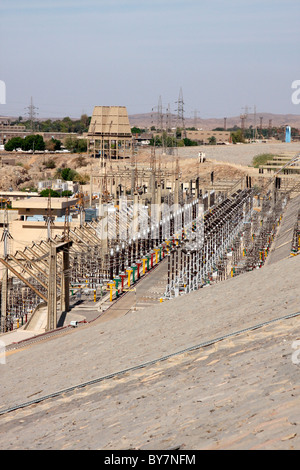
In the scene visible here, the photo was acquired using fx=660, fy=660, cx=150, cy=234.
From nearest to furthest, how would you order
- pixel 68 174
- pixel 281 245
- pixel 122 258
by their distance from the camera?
pixel 122 258 → pixel 281 245 → pixel 68 174

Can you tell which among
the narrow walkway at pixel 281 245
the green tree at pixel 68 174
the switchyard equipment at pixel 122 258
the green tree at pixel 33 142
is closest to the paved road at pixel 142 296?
the switchyard equipment at pixel 122 258

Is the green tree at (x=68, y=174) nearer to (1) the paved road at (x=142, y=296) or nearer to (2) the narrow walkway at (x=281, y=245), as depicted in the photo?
(2) the narrow walkway at (x=281, y=245)

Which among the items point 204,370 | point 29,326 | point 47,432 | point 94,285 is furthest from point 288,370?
point 94,285

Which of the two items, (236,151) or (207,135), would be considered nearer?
(236,151)

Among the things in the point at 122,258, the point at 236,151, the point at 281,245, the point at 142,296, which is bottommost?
the point at 142,296

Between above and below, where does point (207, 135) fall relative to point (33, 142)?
above

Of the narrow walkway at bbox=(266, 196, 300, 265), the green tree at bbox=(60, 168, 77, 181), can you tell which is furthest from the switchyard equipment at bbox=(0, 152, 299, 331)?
the green tree at bbox=(60, 168, 77, 181)

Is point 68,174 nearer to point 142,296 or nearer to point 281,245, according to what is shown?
point 281,245

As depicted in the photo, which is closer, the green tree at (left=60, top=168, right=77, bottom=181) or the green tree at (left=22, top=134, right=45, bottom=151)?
the green tree at (left=60, top=168, right=77, bottom=181)

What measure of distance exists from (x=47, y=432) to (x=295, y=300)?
2999 mm

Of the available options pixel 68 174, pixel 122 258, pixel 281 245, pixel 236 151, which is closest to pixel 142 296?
pixel 122 258

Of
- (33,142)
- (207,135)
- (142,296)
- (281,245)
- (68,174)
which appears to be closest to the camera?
(142,296)

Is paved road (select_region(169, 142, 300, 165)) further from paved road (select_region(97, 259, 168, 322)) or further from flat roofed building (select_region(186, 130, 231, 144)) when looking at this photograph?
paved road (select_region(97, 259, 168, 322))
